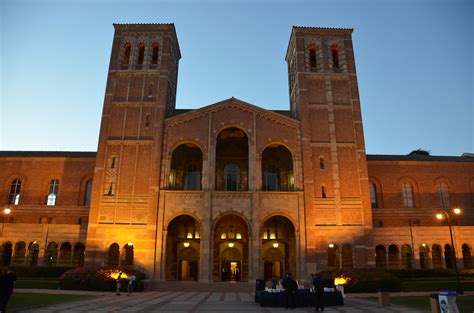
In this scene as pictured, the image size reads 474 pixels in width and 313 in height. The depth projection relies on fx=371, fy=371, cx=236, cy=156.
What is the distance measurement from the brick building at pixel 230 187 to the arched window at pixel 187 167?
0.16 metres

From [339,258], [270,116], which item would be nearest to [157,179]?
[270,116]

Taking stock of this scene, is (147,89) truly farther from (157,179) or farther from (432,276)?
(432,276)

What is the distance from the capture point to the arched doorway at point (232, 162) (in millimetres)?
40812

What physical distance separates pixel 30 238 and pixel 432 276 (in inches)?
1522

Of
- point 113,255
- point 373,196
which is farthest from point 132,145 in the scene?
point 373,196

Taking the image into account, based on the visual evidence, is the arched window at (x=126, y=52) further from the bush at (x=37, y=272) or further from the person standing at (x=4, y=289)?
the person standing at (x=4, y=289)

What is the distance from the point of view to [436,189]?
1735 inches

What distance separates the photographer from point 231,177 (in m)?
41.3

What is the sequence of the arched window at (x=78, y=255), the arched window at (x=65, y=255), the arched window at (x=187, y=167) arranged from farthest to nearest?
the arched window at (x=187, y=167)
the arched window at (x=65, y=255)
the arched window at (x=78, y=255)

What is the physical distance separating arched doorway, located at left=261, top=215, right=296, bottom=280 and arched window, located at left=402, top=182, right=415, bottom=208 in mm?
14615

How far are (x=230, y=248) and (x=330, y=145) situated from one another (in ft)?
49.5

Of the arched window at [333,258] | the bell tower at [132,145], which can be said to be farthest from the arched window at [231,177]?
the arched window at [333,258]

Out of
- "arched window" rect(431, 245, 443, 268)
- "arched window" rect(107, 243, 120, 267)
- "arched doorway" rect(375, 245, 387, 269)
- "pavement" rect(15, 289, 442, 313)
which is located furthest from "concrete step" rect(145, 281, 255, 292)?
"arched window" rect(431, 245, 443, 268)

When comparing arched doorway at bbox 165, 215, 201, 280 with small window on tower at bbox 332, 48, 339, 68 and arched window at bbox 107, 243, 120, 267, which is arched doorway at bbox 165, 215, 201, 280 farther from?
small window on tower at bbox 332, 48, 339, 68
